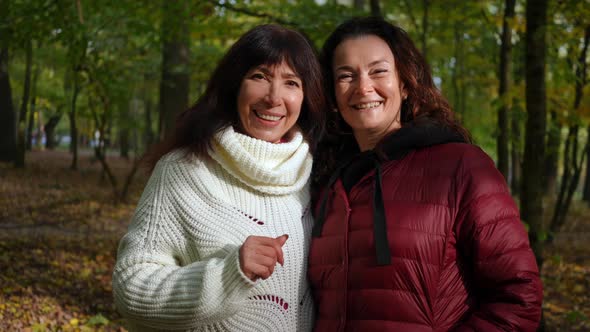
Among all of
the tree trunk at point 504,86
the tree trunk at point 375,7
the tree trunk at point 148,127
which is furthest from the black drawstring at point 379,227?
the tree trunk at point 148,127

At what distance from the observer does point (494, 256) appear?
1.86 meters

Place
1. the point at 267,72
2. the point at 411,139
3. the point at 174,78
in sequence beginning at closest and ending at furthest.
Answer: the point at 411,139, the point at 267,72, the point at 174,78

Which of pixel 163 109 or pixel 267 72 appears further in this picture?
pixel 163 109

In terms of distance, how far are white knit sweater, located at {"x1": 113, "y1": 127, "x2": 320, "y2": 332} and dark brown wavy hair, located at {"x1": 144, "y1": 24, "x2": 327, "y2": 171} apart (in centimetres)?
9

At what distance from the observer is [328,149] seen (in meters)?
2.73

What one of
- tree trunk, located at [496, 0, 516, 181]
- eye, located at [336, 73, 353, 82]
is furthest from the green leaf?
tree trunk, located at [496, 0, 516, 181]

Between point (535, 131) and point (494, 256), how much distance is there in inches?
121

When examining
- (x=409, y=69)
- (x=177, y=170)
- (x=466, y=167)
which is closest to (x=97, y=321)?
(x=177, y=170)

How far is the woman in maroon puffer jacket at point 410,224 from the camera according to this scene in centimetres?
187

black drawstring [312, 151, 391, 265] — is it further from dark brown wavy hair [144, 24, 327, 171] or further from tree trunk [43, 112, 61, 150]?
tree trunk [43, 112, 61, 150]

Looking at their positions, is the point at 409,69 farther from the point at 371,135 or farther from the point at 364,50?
the point at 371,135

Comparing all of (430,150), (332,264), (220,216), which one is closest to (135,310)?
(220,216)

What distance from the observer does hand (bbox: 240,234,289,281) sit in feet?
6.51

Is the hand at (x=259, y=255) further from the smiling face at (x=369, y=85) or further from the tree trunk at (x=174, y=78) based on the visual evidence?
the tree trunk at (x=174, y=78)
